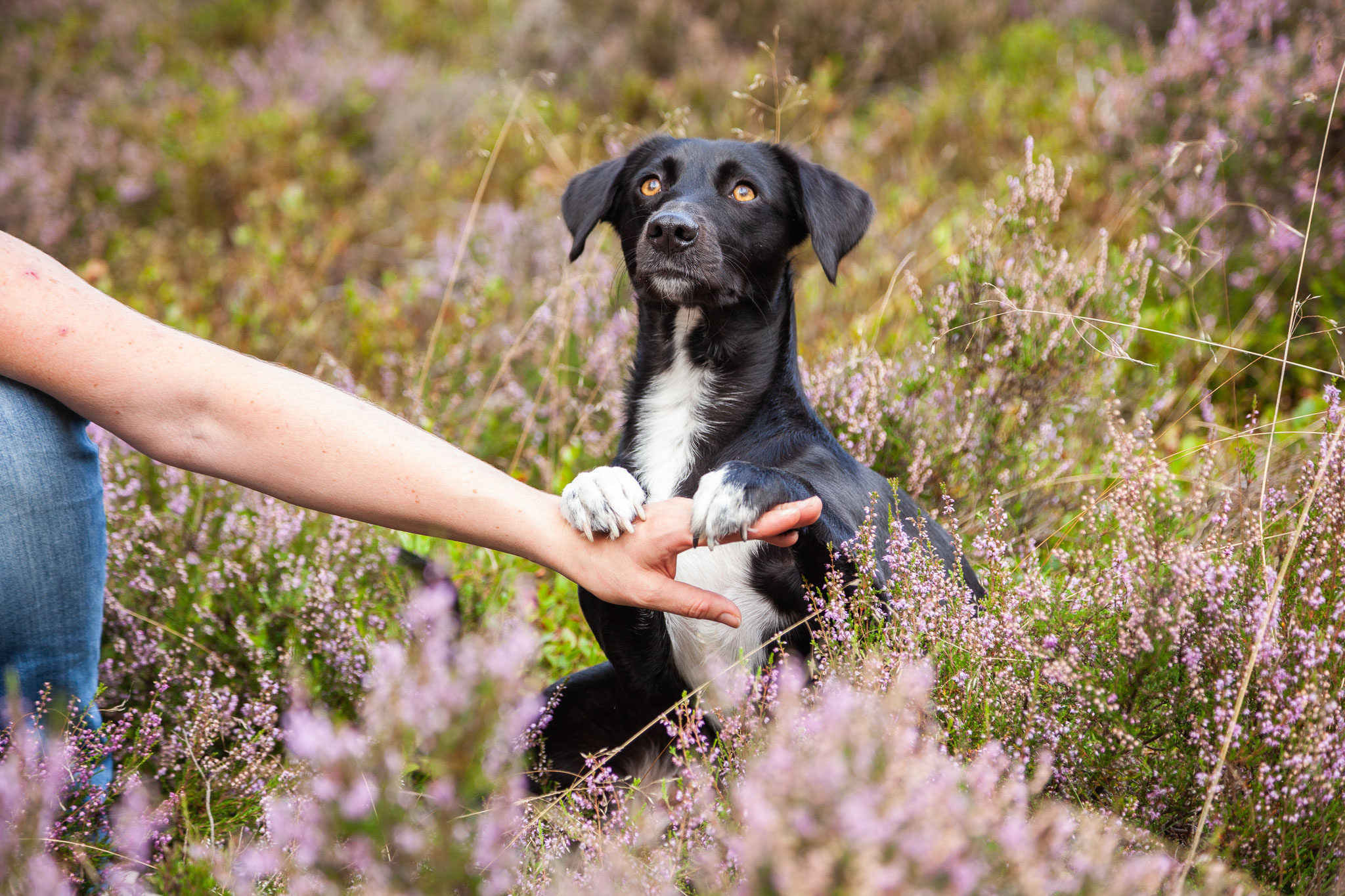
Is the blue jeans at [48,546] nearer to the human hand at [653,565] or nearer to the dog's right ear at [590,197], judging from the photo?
the human hand at [653,565]

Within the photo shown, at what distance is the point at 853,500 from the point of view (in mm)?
2104

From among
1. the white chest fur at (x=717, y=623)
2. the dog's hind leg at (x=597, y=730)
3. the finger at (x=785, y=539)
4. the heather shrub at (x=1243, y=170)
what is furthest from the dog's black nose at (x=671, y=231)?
the heather shrub at (x=1243, y=170)

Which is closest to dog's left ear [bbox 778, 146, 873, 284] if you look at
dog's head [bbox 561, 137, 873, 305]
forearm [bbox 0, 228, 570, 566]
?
dog's head [bbox 561, 137, 873, 305]

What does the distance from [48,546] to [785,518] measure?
146 cm

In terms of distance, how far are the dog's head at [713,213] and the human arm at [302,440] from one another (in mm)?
811

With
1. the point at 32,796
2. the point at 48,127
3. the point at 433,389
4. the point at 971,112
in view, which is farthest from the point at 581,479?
the point at 48,127

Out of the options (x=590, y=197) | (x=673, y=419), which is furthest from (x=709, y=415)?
(x=590, y=197)

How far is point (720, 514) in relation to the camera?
1712 mm

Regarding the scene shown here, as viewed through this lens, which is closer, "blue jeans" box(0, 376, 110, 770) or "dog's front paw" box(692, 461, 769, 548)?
"dog's front paw" box(692, 461, 769, 548)

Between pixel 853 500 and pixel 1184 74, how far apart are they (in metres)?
3.60

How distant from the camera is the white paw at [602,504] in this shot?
177 centimetres

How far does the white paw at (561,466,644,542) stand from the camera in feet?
5.82

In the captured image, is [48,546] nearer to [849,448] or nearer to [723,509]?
[723,509]

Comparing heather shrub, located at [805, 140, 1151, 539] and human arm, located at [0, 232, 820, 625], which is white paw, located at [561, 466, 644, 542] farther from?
heather shrub, located at [805, 140, 1151, 539]
